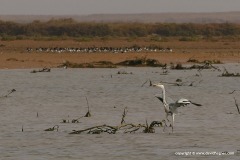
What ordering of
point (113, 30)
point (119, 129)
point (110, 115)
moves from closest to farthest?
1. point (119, 129)
2. point (110, 115)
3. point (113, 30)

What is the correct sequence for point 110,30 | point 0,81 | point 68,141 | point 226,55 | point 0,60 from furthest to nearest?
point 110,30, point 226,55, point 0,60, point 0,81, point 68,141

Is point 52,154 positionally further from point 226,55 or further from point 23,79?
point 226,55

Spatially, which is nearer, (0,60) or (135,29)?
(0,60)

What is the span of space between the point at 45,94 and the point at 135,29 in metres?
63.4

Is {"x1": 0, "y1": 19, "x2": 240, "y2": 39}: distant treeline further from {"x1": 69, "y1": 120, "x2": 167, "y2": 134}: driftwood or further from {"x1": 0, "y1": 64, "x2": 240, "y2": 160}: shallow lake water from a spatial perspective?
{"x1": 69, "y1": 120, "x2": 167, "y2": 134}: driftwood

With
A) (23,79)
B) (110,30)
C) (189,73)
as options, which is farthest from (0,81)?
(110,30)

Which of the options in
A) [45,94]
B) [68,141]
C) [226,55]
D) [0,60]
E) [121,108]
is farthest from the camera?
[226,55]

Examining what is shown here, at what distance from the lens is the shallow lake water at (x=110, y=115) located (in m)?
12.7

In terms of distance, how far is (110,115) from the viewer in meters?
17.4

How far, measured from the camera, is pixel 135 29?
281ft

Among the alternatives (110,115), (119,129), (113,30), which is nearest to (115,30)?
(113,30)

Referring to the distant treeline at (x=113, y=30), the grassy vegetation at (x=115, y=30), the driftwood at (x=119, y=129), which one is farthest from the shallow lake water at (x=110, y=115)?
the distant treeline at (x=113, y=30)

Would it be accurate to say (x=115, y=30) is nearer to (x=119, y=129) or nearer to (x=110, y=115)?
(x=110, y=115)

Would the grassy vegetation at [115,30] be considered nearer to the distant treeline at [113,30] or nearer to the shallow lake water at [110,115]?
the distant treeline at [113,30]
